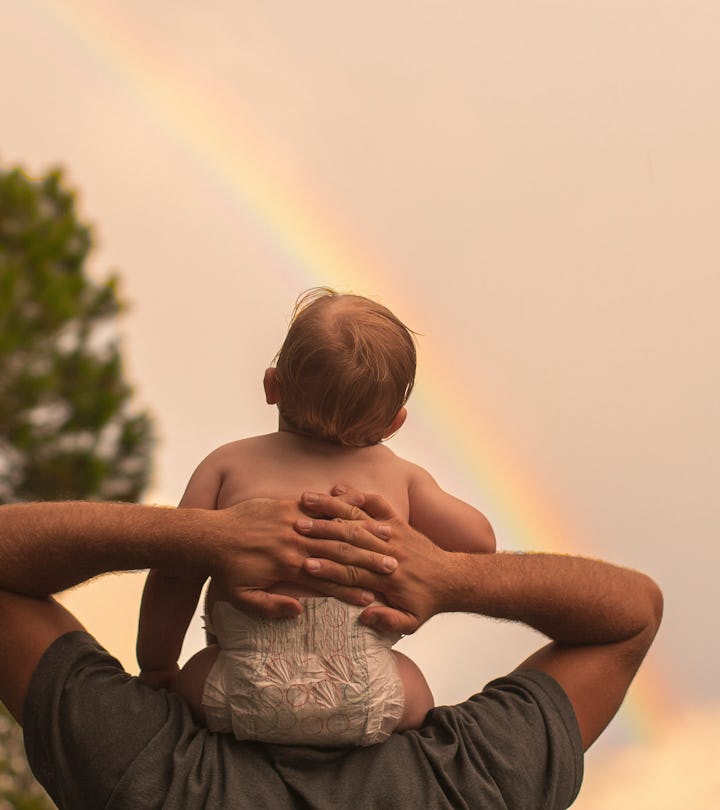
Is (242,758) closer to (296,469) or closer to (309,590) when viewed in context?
(309,590)

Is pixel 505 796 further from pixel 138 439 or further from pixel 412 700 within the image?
pixel 138 439

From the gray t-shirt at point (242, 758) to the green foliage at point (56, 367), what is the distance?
14395 millimetres

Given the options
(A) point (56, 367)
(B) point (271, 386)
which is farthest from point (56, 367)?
(B) point (271, 386)

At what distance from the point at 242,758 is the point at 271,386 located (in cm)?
75

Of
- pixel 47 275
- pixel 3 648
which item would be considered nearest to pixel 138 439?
pixel 47 275

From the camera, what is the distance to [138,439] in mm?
17609

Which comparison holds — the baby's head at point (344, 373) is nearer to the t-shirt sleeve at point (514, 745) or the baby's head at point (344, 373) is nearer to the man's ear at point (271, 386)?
the man's ear at point (271, 386)

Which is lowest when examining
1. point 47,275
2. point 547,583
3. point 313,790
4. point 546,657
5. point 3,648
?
point 313,790

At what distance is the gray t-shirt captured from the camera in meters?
1.96

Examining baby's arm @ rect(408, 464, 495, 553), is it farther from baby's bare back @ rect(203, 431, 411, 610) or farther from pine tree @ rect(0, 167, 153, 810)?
pine tree @ rect(0, 167, 153, 810)

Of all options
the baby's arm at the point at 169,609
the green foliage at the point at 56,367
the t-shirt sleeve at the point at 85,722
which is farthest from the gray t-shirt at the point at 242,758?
the green foliage at the point at 56,367

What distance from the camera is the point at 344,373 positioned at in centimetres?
215

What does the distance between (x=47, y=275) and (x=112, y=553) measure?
17.0 m

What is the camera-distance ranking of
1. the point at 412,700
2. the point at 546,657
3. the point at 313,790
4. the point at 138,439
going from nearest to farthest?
the point at 313,790 < the point at 412,700 < the point at 546,657 < the point at 138,439
